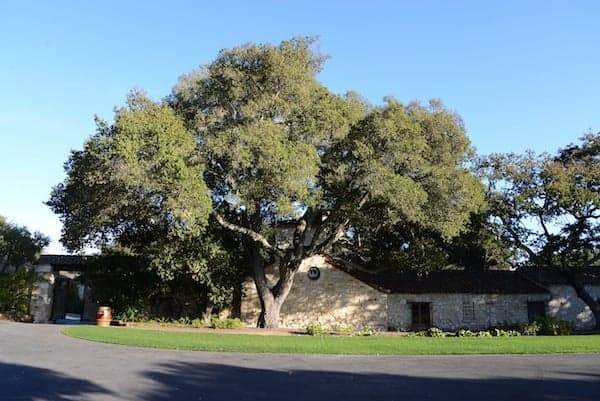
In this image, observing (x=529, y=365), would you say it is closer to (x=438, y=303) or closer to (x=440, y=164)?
(x=440, y=164)

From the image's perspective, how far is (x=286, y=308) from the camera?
99.8ft

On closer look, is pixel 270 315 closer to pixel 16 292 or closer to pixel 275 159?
pixel 275 159

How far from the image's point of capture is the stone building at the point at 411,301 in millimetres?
30469

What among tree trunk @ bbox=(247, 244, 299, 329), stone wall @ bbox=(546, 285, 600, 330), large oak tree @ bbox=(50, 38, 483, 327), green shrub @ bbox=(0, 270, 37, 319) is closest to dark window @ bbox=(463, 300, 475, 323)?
stone wall @ bbox=(546, 285, 600, 330)

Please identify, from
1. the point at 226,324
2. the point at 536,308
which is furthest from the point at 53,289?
the point at 536,308

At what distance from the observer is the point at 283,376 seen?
9602mm

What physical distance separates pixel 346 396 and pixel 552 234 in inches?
1006

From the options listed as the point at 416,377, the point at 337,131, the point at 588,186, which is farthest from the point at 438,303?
the point at 416,377

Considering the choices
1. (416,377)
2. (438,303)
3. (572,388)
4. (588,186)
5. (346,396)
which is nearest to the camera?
(346,396)

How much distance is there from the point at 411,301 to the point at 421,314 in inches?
39.6

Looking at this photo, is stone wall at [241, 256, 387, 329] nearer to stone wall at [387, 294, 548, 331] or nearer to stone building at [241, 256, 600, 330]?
stone building at [241, 256, 600, 330]

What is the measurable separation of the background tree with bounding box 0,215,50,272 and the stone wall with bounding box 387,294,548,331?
23.3 metres

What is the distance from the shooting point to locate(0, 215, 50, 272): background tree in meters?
32.8

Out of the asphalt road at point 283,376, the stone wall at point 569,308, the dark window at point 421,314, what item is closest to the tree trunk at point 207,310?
the dark window at point 421,314
